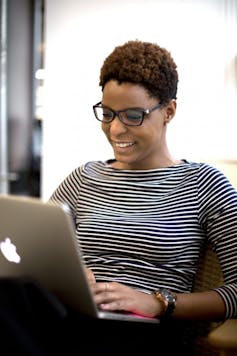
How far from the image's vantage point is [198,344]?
1.45 metres

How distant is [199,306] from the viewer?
1.27 metres

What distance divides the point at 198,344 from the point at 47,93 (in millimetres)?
1972

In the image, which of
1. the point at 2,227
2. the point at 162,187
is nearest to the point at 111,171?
the point at 162,187

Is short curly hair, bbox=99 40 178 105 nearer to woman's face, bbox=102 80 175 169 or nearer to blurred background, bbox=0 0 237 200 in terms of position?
woman's face, bbox=102 80 175 169

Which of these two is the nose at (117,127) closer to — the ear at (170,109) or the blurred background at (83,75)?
the ear at (170,109)

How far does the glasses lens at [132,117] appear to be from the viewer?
1.37 metres

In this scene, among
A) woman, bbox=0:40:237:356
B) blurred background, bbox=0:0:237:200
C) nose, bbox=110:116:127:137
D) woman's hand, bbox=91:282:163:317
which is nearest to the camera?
woman's hand, bbox=91:282:163:317

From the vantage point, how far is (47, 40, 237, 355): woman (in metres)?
→ 1.31

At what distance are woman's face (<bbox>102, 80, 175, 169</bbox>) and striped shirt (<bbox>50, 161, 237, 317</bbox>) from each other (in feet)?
0.15

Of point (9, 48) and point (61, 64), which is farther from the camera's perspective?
point (9, 48)

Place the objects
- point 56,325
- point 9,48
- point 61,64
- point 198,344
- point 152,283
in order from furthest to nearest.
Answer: point 9,48 → point 61,64 → point 198,344 → point 152,283 → point 56,325

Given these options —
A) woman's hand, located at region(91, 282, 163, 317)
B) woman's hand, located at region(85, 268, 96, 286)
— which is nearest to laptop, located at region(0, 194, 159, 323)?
woman's hand, located at region(91, 282, 163, 317)

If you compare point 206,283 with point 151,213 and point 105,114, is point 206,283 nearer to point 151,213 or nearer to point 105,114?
point 151,213

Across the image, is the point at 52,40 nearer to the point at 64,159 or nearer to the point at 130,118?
the point at 64,159
